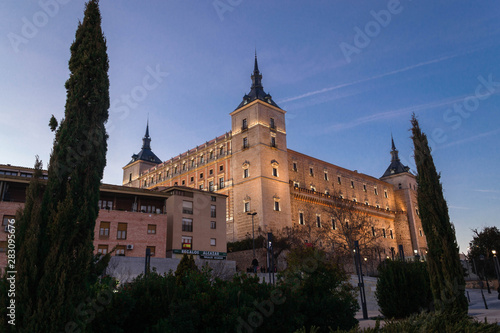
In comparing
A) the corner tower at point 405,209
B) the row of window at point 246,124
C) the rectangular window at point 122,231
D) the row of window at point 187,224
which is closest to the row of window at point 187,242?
the row of window at point 187,224

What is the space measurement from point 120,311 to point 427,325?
19.0ft

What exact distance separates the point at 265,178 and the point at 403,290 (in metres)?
38.4

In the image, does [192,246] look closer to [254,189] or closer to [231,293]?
[254,189]

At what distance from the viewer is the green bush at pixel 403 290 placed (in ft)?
44.6

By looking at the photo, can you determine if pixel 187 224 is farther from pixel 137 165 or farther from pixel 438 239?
pixel 137 165

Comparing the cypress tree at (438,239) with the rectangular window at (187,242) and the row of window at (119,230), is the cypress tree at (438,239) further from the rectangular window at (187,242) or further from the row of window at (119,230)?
the rectangular window at (187,242)

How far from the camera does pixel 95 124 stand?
8.14 meters

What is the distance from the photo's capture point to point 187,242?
38469mm

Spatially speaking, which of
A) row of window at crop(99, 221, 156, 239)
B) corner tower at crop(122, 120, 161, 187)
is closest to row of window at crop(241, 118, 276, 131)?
row of window at crop(99, 221, 156, 239)

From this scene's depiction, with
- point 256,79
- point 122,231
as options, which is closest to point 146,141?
point 256,79

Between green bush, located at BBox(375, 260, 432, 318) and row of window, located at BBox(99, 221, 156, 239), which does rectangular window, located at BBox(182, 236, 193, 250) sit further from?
green bush, located at BBox(375, 260, 432, 318)

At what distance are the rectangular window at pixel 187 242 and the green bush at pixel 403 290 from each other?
26666 millimetres

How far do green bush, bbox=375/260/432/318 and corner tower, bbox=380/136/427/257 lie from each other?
62000 mm

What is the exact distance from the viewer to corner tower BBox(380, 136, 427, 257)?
73875 mm
